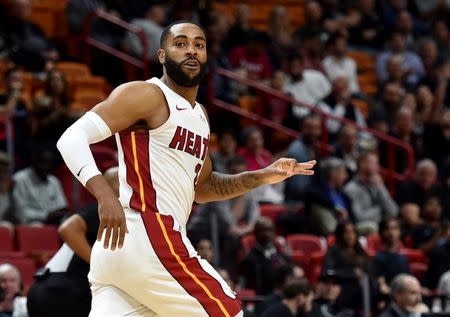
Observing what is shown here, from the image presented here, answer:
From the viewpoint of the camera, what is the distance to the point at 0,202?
34.8 ft

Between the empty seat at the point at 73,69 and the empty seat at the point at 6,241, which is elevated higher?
the empty seat at the point at 73,69

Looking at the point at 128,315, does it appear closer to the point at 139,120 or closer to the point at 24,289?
the point at 139,120

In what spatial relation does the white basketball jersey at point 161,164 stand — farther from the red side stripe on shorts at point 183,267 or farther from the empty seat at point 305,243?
the empty seat at point 305,243

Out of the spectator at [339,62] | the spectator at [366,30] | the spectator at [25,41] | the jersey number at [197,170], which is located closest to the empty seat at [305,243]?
the spectator at [25,41]

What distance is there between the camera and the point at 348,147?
528 inches

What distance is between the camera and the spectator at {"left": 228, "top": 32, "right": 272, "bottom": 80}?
1477 cm

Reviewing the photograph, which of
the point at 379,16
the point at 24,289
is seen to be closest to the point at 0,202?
the point at 24,289

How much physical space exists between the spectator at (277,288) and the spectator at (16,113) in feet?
9.95

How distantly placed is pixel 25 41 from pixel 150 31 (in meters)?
1.86

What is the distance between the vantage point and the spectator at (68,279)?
22.0ft

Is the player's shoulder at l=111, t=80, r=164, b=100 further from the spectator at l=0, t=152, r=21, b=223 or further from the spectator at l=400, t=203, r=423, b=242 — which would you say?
the spectator at l=400, t=203, r=423, b=242

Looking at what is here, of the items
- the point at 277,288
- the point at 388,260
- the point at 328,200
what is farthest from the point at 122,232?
the point at 328,200

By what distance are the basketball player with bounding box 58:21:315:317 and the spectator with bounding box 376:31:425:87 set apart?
1064 centimetres

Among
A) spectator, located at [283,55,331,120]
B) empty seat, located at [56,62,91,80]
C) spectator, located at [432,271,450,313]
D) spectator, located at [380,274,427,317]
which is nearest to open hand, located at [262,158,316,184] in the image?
spectator, located at [380,274,427,317]
